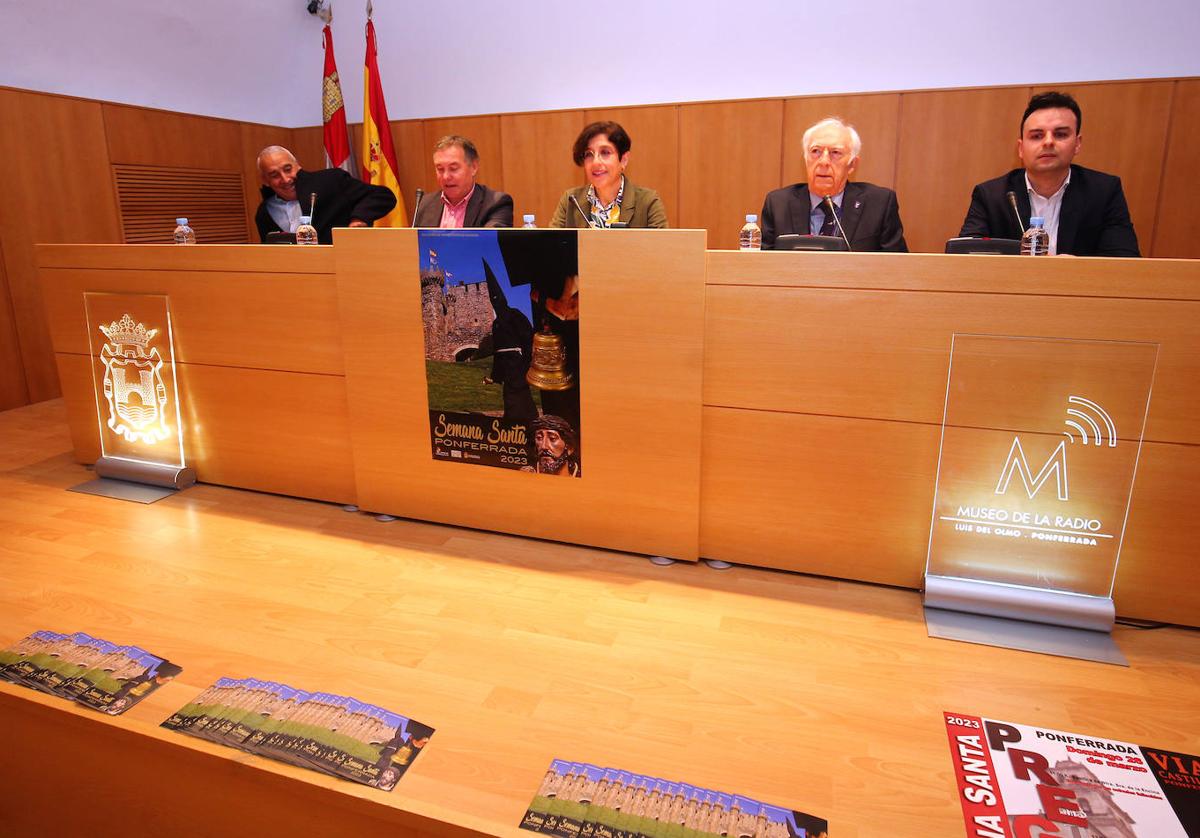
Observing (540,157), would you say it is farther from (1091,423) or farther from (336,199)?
(1091,423)

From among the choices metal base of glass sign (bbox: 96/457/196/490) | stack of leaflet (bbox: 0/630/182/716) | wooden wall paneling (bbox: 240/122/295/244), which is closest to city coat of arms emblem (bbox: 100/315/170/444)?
metal base of glass sign (bbox: 96/457/196/490)

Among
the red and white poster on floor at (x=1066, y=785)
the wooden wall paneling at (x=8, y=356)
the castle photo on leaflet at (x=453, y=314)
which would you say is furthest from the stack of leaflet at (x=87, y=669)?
the wooden wall paneling at (x=8, y=356)

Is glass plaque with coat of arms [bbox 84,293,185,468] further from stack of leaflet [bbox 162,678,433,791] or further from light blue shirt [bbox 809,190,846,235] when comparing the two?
light blue shirt [bbox 809,190,846,235]

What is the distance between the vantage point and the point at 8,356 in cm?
409

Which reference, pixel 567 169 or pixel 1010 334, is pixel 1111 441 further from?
pixel 567 169

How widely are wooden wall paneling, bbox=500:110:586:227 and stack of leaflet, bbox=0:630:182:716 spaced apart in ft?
12.5

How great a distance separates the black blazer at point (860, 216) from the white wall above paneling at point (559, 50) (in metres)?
2.01

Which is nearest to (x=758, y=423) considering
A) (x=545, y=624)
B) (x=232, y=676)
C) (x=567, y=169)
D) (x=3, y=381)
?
(x=545, y=624)

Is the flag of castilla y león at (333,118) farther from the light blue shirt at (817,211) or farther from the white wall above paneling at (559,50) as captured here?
the light blue shirt at (817,211)

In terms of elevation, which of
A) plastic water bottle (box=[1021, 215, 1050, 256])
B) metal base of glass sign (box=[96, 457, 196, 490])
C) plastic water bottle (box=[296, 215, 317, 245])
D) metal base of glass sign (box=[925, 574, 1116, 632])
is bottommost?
metal base of glass sign (box=[925, 574, 1116, 632])

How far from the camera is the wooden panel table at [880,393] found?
5.63 feet

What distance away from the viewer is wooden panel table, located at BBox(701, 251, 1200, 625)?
1717mm

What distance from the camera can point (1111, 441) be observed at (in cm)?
176

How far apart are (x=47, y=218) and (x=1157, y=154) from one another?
20.9ft
